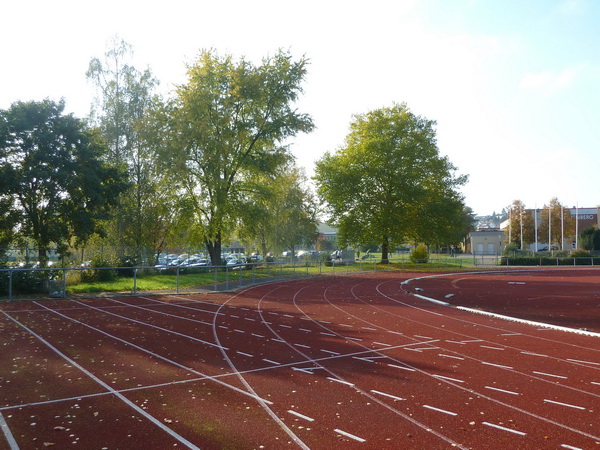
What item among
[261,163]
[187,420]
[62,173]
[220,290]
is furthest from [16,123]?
[187,420]

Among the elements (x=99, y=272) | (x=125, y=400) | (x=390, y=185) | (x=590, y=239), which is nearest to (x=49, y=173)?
(x=99, y=272)

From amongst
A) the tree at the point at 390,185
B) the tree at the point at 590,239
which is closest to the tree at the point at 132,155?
the tree at the point at 390,185

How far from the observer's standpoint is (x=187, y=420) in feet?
19.7

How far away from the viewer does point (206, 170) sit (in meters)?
34.1

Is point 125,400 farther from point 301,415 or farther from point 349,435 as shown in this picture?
point 349,435

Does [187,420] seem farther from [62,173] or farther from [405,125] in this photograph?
[405,125]

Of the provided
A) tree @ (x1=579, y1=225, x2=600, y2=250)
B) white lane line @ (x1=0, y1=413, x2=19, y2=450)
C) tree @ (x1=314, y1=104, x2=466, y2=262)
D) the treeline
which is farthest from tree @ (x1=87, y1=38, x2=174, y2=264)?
tree @ (x1=579, y1=225, x2=600, y2=250)

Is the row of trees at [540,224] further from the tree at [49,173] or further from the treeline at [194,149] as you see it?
the tree at [49,173]

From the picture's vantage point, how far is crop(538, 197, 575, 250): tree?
70375mm

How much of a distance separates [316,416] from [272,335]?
229 inches

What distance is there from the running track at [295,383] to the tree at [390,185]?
A: 106 ft

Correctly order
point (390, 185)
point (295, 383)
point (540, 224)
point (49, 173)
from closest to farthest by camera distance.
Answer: point (295, 383)
point (49, 173)
point (390, 185)
point (540, 224)

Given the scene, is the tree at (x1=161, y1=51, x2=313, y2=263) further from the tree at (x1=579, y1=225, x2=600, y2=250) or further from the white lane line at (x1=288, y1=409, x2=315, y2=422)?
the tree at (x1=579, y1=225, x2=600, y2=250)

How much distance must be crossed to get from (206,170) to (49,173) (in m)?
11.3
